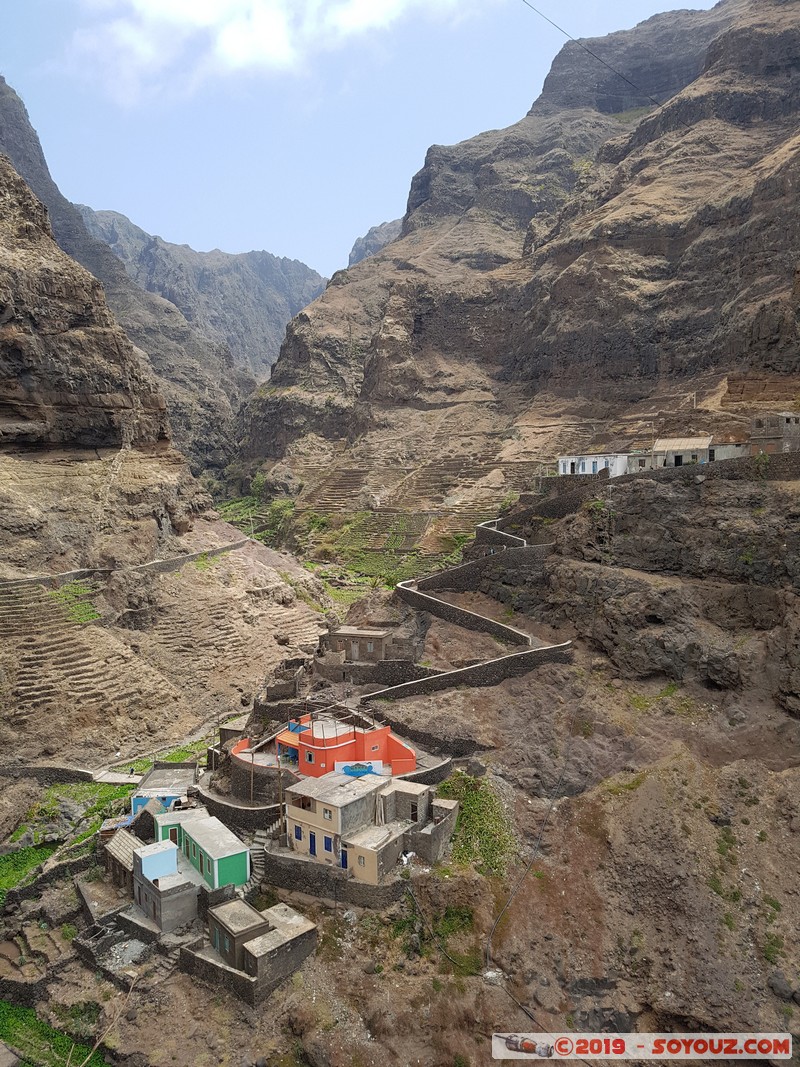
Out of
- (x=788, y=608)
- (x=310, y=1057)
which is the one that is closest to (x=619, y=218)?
(x=788, y=608)

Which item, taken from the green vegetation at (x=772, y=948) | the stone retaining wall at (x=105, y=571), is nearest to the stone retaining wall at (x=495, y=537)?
the stone retaining wall at (x=105, y=571)

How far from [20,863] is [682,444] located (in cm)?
3053

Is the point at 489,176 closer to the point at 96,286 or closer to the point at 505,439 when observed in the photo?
the point at 505,439

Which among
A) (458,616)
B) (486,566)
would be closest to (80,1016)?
(458,616)

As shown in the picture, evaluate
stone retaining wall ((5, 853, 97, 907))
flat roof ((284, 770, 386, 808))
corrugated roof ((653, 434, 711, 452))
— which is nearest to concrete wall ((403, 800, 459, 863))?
flat roof ((284, 770, 386, 808))

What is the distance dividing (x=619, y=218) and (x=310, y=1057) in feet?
235

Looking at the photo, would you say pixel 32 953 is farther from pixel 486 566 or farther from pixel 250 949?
pixel 486 566

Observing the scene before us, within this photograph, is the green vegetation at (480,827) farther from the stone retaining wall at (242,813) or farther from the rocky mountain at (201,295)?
the rocky mountain at (201,295)

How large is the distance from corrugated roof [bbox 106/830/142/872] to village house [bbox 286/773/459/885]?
481 cm

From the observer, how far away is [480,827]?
899 inches

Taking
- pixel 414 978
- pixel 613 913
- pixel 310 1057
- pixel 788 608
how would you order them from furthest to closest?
pixel 788 608
pixel 613 913
pixel 414 978
pixel 310 1057

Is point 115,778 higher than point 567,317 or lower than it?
A: lower

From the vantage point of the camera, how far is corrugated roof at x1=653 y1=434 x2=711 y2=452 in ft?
116

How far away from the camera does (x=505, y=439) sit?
7162 centimetres
